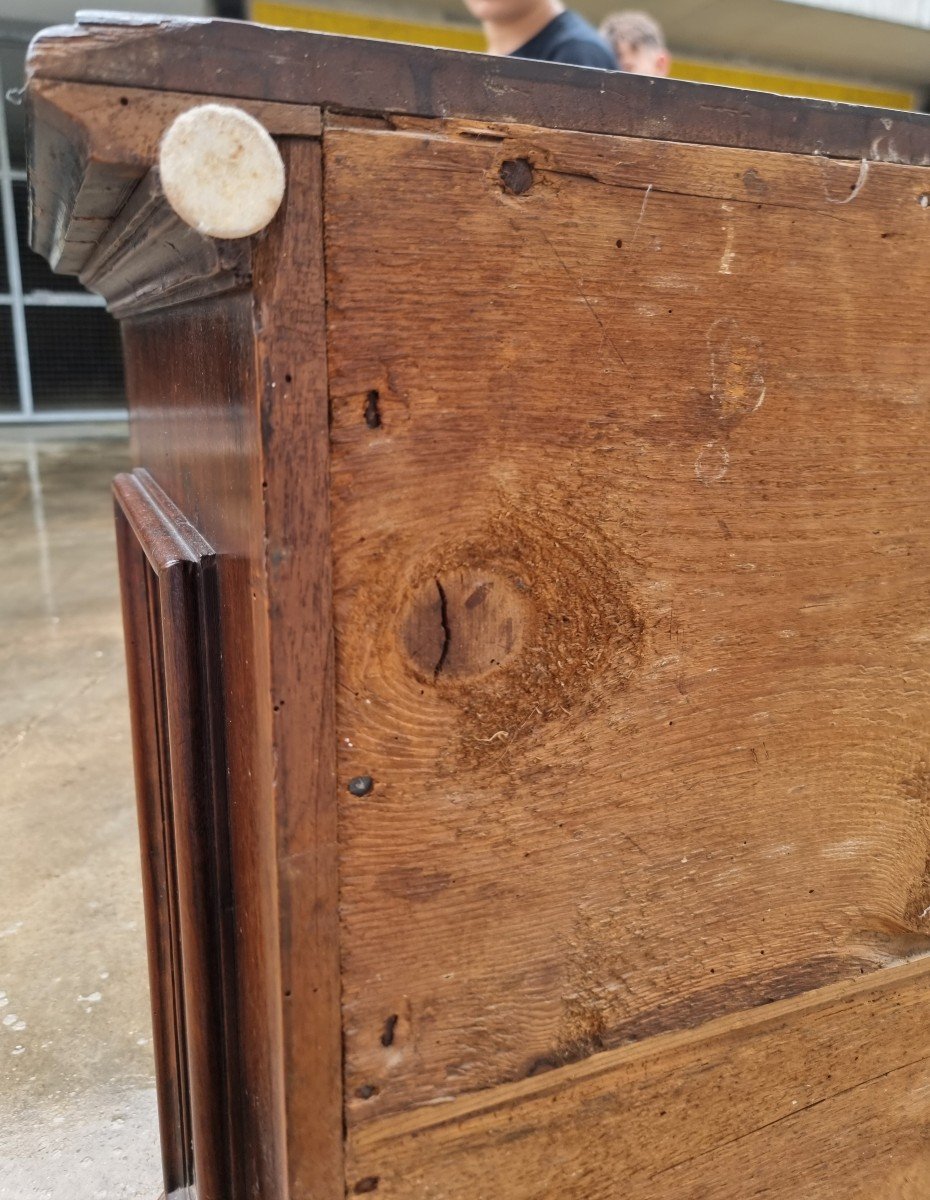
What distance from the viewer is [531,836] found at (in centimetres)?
58

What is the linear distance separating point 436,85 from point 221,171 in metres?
0.12

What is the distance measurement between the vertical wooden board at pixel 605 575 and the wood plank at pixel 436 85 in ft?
0.04

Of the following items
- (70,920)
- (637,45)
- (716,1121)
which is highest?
(637,45)

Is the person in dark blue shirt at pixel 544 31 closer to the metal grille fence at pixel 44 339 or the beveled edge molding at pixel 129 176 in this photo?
the beveled edge molding at pixel 129 176

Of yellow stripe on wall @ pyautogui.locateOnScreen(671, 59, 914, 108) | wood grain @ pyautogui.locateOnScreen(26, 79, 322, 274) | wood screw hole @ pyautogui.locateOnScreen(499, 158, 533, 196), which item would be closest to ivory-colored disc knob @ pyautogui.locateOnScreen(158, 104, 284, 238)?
wood grain @ pyautogui.locateOnScreen(26, 79, 322, 274)

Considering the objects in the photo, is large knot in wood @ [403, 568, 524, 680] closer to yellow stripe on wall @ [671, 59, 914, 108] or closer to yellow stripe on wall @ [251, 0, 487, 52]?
yellow stripe on wall @ [251, 0, 487, 52]

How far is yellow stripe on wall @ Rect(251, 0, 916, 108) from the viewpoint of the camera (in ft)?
21.8

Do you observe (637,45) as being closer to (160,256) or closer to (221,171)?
(160,256)

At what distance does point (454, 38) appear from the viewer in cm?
757

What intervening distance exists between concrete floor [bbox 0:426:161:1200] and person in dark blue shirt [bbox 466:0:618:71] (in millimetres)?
1813

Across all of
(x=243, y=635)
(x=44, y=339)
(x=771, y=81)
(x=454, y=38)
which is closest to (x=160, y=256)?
(x=243, y=635)

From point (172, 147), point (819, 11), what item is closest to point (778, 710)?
point (172, 147)

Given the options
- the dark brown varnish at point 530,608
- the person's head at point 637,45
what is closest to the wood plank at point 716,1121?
the dark brown varnish at point 530,608

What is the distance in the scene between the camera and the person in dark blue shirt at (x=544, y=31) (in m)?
1.85
